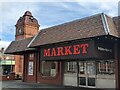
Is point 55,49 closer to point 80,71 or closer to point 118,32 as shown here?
point 80,71

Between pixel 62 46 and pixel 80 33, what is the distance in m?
1.78

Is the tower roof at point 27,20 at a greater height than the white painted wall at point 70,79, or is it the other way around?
the tower roof at point 27,20

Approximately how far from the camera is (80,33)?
15648 mm

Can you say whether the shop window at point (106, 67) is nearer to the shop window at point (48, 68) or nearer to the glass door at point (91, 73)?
the glass door at point (91, 73)

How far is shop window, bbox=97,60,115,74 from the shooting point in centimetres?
1600

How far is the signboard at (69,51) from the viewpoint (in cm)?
1441

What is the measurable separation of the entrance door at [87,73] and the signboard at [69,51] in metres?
2.67

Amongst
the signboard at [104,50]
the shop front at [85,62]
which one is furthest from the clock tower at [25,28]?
the signboard at [104,50]

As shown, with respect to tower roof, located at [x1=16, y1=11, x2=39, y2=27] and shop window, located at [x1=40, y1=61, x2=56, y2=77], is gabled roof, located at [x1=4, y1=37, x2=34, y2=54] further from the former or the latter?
tower roof, located at [x1=16, y1=11, x2=39, y2=27]

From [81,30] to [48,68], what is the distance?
718 centimetres

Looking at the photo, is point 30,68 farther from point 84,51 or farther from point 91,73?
point 84,51

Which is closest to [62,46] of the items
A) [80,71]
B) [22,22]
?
[80,71]

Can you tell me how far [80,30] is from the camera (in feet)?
52.7

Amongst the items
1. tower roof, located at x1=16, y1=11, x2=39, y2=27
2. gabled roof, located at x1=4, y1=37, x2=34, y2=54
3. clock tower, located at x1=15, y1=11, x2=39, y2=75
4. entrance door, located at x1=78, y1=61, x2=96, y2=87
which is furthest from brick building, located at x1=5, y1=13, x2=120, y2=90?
tower roof, located at x1=16, y1=11, x2=39, y2=27
